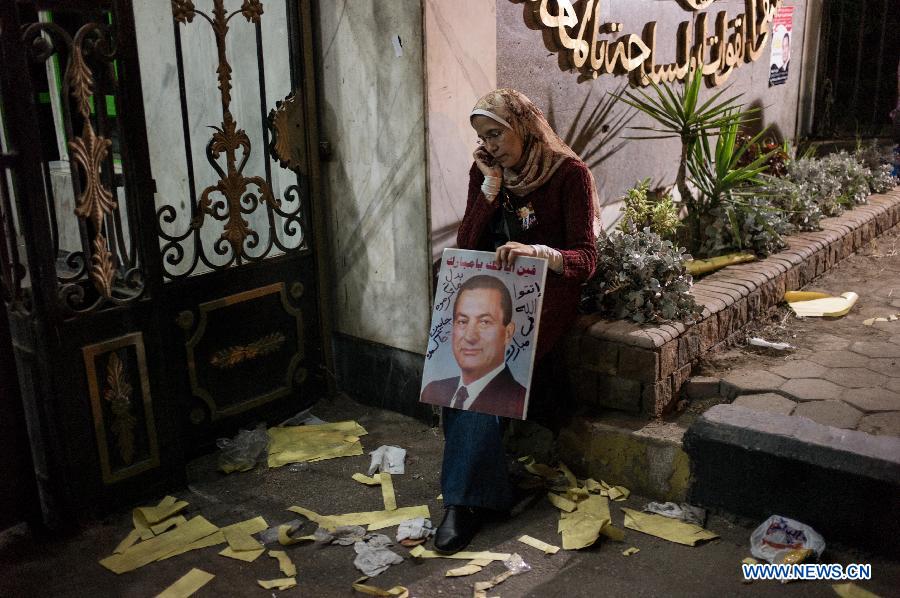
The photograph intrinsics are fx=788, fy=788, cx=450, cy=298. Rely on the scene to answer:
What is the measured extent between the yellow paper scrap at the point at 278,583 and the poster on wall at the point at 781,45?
6.75m

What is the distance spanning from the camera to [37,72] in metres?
4.66

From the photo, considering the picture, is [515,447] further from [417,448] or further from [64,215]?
[64,215]

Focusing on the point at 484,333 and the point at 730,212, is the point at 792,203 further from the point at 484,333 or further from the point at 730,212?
the point at 484,333

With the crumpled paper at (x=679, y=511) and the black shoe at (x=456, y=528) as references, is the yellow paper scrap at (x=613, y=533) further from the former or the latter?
the black shoe at (x=456, y=528)

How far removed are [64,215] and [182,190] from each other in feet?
2.86

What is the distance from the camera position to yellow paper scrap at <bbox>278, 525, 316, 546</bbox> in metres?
3.33

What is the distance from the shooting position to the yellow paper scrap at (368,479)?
151 inches

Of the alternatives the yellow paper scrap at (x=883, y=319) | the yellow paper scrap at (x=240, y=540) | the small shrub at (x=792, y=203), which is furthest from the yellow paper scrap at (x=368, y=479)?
the small shrub at (x=792, y=203)

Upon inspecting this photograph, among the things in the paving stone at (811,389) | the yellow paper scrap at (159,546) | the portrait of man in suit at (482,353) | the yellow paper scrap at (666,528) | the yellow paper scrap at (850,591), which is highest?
the portrait of man in suit at (482,353)

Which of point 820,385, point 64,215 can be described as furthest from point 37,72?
point 820,385

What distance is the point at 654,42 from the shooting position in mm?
5547

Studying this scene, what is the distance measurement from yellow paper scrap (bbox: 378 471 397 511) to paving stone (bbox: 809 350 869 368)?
89.0 inches

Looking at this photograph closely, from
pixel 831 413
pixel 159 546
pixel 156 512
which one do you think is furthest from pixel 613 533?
pixel 156 512

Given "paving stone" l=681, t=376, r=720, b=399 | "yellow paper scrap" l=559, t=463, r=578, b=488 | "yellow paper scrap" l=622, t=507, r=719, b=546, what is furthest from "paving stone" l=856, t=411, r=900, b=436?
"yellow paper scrap" l=559, t=463, r=578, b=488
